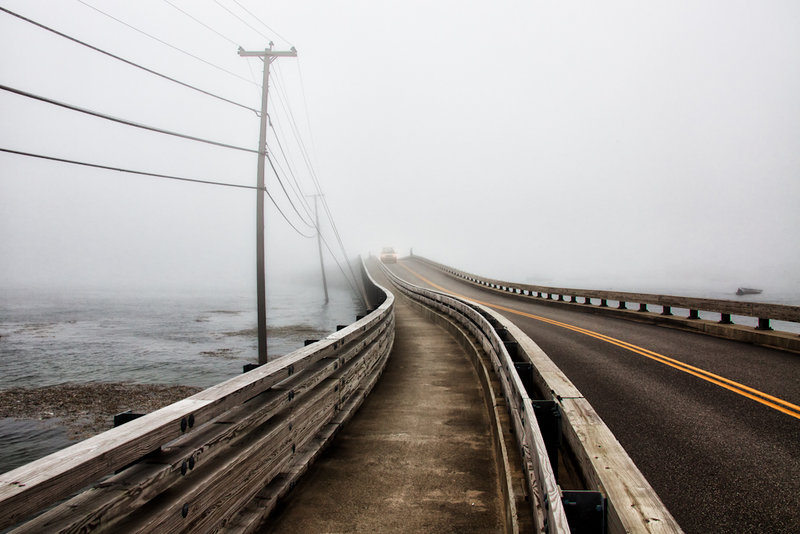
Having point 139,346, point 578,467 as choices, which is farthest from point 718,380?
point 139,346

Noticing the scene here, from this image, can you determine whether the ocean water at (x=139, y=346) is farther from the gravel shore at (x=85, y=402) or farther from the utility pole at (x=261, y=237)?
the utility pole at (x=261, y=237)

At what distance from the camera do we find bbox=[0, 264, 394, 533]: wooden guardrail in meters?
1.81

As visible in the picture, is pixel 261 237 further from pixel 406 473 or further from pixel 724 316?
pixel 724 316

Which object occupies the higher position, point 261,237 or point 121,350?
point 261,237

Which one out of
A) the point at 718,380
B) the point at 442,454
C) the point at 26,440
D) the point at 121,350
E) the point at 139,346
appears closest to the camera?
the point at 442,454

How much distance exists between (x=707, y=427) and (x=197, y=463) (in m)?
5.80

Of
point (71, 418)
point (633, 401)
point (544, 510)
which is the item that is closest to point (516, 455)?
point (544, 510)

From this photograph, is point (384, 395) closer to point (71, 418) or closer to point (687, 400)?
point (687, 400)

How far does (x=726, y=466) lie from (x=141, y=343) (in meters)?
33.2

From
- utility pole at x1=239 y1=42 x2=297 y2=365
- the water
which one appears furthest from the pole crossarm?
the water

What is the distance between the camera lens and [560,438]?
369 cm

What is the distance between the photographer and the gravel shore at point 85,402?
13.7 m

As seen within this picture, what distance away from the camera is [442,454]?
4867 millimetres

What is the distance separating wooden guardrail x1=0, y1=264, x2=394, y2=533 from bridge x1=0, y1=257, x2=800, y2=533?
0.01 metres
